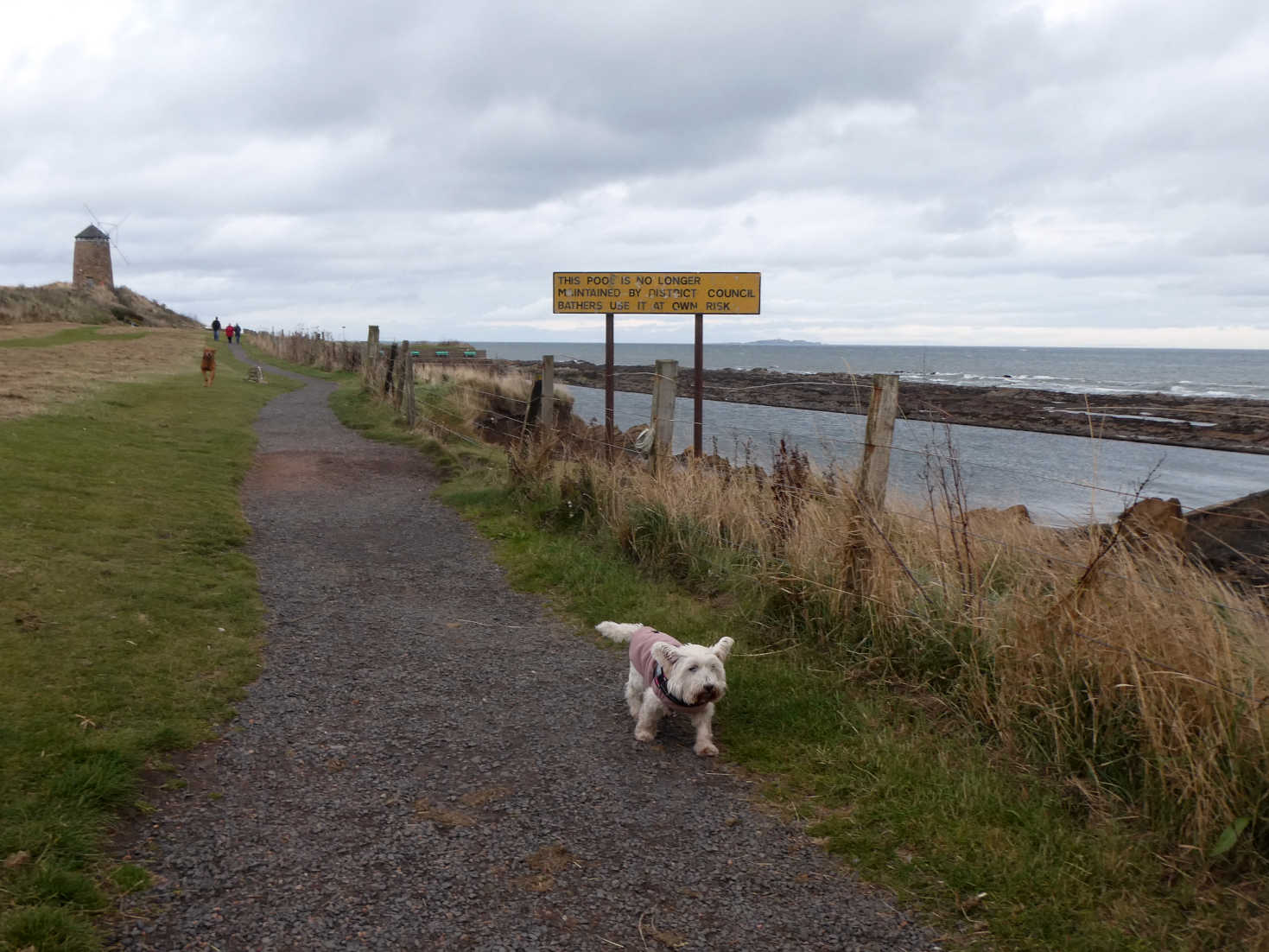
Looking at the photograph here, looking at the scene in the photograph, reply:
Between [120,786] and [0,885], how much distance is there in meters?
0.80

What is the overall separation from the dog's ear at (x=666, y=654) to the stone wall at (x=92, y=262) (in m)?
104

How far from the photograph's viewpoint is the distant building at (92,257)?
92.9 meters

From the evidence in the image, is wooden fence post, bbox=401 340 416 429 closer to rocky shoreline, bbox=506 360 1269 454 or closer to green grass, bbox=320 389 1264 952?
rocky shoreline, bbox=506 360 1269 454

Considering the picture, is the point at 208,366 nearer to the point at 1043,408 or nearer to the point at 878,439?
the point at 878,439

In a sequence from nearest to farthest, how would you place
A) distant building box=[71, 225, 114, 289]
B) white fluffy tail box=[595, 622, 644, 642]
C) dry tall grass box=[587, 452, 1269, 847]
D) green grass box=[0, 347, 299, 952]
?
green grass box=[0, 347, 299, 952] < dry tall grass box=[587, 452, 1269, 847] < white fluffy tail box=[595, 622, 644, 642] < distant building box=[71, 225, 114, 289]

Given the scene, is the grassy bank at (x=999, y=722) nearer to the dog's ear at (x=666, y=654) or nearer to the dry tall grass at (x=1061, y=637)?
the dry tall grass at (x=1061, y=637)

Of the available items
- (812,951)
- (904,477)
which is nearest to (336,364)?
(904,477)

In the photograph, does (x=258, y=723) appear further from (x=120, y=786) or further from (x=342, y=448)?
(x=342, y=448)

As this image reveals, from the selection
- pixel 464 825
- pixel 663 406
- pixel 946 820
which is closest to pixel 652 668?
pixel 464 825

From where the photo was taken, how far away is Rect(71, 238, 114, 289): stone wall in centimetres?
9288

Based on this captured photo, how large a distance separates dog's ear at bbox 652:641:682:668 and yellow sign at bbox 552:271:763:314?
25.3 feet

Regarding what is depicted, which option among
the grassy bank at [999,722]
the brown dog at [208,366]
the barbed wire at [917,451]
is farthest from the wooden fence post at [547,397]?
the brown dog at [208,366]

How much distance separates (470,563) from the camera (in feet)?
29.3

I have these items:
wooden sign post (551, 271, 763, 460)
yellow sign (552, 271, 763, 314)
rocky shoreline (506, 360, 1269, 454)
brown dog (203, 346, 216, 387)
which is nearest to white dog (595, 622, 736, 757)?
wooden sign post (551, 271, 763, 460)
